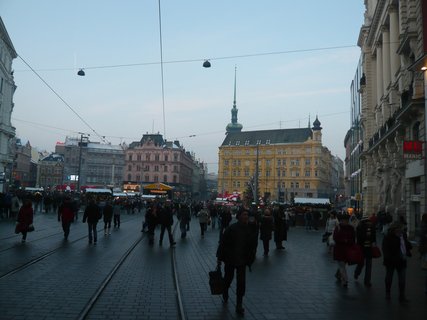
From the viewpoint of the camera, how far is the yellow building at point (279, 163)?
379 feet

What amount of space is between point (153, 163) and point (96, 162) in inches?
→ 652

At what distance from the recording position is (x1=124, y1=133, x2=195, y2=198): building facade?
417ft

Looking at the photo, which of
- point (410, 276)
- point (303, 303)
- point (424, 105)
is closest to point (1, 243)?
point (303, 303)

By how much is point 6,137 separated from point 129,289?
6084 centimetres

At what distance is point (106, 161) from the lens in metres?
130

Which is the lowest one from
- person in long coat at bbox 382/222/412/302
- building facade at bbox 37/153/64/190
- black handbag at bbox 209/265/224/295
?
black handbag at bbox 209/265/224/295

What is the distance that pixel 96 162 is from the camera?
12800 cm

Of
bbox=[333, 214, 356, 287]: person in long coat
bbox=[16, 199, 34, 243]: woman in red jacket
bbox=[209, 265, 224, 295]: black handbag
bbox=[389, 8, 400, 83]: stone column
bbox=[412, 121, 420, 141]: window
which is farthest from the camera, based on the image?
bbox=[389, 8, 400, 83]: stone column

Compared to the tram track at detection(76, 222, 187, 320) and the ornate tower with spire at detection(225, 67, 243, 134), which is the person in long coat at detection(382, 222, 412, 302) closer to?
the tram track at detection(76, 222, 187, 320)

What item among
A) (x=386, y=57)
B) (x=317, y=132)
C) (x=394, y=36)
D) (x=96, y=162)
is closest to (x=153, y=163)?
(x=96, y=162)

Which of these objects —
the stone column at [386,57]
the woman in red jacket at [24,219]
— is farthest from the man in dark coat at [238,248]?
the stone column at [386,57]

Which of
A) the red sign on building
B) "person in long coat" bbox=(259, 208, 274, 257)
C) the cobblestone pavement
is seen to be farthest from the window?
"person in long coat" bbox=(259, 208, 274, 257)

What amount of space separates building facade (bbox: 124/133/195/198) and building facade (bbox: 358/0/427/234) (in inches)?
3366

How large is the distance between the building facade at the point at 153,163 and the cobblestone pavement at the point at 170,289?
112 metres
